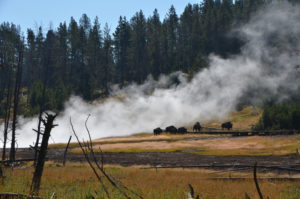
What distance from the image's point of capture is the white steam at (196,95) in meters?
81.1

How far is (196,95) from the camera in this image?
3506 inches

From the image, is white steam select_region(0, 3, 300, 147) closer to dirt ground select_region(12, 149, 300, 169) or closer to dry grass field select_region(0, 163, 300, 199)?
dirt ground select_region(12, 149, 300, 169)

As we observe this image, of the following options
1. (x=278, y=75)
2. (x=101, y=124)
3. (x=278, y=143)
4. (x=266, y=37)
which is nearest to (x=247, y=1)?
(x=266, y=37)

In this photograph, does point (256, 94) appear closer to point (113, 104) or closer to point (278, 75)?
point (278, 75)

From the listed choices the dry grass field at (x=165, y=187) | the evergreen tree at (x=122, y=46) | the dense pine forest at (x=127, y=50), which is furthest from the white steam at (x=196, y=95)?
the dry grass field at (x=165, y=187)

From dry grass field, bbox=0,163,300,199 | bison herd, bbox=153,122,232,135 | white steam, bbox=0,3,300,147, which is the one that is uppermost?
→ white steam, bbox=0,3,300,147

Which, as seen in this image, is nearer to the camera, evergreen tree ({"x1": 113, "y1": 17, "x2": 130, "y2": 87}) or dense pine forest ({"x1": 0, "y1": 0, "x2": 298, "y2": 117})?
dense pine forest ({"x1": 0, "y1": 0, "x2": 298, "y2": 117})

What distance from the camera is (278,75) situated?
87.1m

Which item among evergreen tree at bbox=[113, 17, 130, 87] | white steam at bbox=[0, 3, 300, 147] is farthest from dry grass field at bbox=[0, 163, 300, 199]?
evergreen tree at bbox=[113, 17, 130, 87]

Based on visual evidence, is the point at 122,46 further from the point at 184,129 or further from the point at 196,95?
the point at 184,129

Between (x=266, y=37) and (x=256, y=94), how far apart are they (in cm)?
3051

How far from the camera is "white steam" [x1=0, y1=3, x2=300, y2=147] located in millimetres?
81062

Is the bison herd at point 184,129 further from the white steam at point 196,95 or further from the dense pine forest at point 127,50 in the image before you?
the dense pine forest at point 127,50

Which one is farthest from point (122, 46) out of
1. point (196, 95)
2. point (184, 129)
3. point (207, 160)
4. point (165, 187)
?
point (165, 187)
